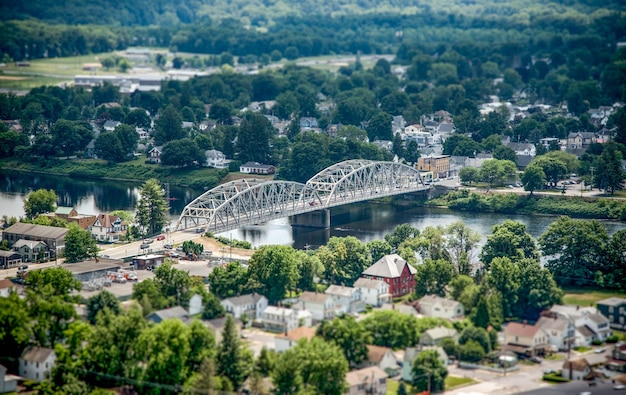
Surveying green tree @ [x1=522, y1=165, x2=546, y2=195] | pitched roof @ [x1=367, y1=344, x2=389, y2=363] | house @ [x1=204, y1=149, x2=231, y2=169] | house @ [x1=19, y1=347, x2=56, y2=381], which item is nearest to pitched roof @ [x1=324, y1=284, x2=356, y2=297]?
pitched roof @ [x1=367, y1=344, x2=389, y2=363]

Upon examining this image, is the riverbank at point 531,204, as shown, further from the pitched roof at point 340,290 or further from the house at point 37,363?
the house at point 37,363

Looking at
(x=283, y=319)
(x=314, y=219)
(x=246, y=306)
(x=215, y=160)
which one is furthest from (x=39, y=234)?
(x=215, y=160)

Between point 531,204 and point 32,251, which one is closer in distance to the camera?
point 32,251

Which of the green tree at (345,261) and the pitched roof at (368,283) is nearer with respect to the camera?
the pitched roof at (368,283)

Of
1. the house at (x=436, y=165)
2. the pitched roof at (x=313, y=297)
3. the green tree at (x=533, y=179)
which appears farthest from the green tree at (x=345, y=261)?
the house at (x=436, y=165)

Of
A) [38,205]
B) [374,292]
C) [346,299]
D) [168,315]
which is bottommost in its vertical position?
[168,315]

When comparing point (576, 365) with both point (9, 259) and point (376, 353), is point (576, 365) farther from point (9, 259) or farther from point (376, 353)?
point (9, 259)

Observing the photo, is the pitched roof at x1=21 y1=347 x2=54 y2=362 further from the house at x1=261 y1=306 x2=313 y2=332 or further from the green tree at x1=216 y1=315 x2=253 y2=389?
the house at x1=261 y1=306 x2=313 y2=332
